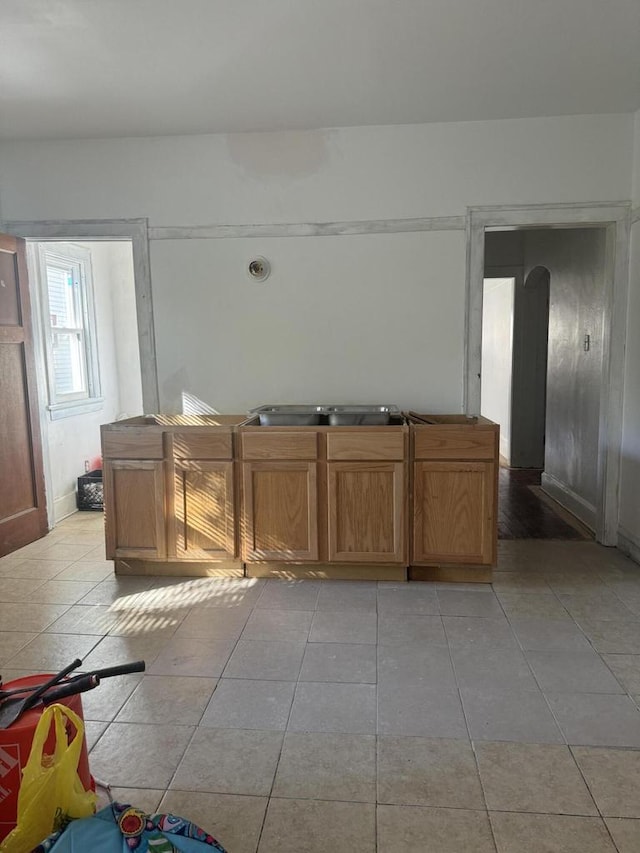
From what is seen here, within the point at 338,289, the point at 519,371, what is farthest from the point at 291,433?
the point at 519,371

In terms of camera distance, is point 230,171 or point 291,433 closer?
point 291,433

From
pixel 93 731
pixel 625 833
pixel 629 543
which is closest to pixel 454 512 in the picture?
pixel 629 543

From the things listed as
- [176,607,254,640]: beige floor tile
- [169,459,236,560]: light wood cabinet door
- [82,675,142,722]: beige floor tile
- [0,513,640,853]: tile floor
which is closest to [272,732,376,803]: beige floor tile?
[0,513,640,853]: tile floor

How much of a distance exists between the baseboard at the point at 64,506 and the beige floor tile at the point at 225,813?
127 inches

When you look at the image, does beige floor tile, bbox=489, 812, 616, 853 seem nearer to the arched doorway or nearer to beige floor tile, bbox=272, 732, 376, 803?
beige floor tile, bbox=272, 732, 376, 803

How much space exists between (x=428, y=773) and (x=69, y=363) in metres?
4.31

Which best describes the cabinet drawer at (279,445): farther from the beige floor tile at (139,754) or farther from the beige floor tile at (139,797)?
the beige floor tile at (139,797)

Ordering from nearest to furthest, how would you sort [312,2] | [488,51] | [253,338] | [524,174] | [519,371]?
[312,2] < [488,51] < [524,174] < [253,338] < [519,371]

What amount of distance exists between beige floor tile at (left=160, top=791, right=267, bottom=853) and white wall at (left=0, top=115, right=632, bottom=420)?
2604mm

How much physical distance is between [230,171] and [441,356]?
72.2 inches

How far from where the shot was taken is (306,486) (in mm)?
3314

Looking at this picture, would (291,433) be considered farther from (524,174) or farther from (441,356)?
(524,174)

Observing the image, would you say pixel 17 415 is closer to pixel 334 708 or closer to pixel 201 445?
pixel 201 445

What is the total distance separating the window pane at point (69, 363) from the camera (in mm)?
4832
